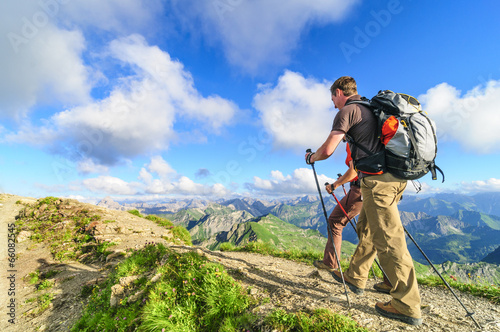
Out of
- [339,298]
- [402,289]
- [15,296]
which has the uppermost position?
[402,289]

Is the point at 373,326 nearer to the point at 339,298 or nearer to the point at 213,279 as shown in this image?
the point at 339,298

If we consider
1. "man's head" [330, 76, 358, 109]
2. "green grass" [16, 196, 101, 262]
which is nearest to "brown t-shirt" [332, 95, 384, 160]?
"man's head" [330, 76, 358, 109]

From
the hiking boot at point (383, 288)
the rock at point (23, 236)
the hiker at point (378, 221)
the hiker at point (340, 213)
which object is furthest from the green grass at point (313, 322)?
the rock at point (23, 236)

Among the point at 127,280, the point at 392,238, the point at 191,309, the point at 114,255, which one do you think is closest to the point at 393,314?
the point at 392,238

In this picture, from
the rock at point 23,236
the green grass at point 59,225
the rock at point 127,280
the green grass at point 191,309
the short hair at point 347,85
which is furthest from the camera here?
the rock at point 23,236

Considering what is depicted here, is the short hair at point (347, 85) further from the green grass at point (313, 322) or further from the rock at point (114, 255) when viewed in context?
the rock at point (114, 255)

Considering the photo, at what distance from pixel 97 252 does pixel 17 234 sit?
932cm

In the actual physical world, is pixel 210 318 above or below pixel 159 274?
below

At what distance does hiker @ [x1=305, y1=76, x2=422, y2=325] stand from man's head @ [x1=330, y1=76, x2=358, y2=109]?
0.83 feet

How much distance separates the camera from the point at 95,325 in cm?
511

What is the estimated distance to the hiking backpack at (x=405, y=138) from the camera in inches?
148

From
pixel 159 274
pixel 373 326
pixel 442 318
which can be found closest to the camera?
pixel 373 326

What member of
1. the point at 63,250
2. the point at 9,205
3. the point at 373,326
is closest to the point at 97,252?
the point at 63,250

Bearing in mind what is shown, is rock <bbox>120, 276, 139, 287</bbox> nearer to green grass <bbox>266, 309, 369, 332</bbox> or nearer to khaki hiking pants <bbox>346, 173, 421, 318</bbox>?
green grass <bbox>266, 309, 369, 332</bbox>
